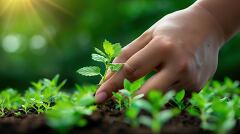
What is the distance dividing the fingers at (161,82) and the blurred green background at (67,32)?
4.92m

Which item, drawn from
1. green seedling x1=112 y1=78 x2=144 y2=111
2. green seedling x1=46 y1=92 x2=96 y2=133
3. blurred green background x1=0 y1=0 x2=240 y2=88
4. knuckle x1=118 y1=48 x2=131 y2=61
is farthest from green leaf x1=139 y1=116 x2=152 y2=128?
blurred green background x1=0 y1=0 x2=240 y2=88

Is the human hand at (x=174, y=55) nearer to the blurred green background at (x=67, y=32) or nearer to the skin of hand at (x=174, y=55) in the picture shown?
the skin of hand at (x=174, y=55)

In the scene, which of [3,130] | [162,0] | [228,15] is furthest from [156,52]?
[162,0]

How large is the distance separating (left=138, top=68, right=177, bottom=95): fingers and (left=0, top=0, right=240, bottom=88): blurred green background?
492cm

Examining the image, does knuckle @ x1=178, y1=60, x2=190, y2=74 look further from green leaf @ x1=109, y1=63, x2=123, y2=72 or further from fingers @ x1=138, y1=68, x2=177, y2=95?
green leaf @ x1=109, y1=63, x2=123, y2=72

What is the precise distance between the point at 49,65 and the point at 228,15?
6.20 metres

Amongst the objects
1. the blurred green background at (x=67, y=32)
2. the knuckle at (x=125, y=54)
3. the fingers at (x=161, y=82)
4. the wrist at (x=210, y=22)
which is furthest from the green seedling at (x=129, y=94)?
the blurred green background at (x=67, y=32)

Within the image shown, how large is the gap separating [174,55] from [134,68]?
0.19 m

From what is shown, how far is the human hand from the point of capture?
186cm

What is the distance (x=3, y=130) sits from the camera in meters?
1.24

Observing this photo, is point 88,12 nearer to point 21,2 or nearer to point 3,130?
A: point 21,2

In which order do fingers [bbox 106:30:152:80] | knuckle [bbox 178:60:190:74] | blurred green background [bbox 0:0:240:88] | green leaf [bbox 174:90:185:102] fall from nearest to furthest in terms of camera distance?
green leaf [bbox 174:90:185:102] < knuckle [bbox 178:60:190:74] < fingers [bbox 106:30:152:80] < blurred green background [bbox 0:0:240:88]

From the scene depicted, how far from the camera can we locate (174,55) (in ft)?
6.11

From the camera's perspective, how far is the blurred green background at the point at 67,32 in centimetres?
692
